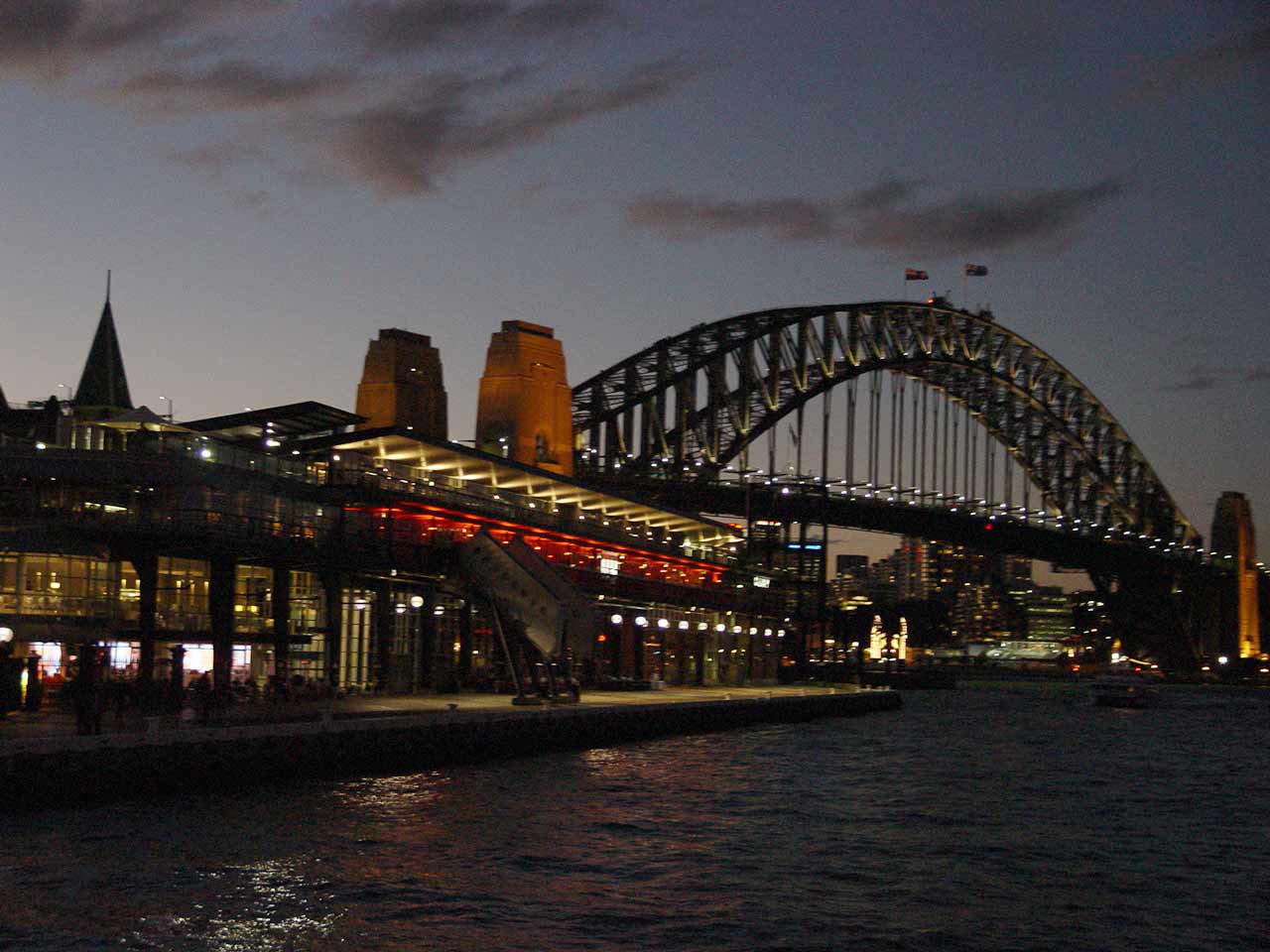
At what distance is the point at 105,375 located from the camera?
3479 inches

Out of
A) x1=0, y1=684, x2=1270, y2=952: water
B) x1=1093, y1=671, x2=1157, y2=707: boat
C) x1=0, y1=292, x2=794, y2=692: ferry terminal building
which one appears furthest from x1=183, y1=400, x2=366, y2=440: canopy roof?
x1=1093, y1=671, x2=1157, y2=707: boat

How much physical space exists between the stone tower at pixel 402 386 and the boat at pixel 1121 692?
38.2 metres

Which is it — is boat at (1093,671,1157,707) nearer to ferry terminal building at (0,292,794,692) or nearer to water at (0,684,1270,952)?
ferry terminal building at (0,292,794,692)

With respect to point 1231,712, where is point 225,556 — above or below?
above

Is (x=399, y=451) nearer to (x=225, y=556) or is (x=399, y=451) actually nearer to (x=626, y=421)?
(x=225, y=556)

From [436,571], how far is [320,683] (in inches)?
261

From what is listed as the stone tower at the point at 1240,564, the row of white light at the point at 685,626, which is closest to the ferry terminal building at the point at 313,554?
the row of white light at the point at 685,626

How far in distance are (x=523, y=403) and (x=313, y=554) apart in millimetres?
37891

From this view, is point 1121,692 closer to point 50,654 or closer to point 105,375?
point 105,375

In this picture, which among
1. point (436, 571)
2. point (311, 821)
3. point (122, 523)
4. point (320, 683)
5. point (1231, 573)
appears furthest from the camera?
point (1231, 573)

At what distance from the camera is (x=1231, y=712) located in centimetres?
8719

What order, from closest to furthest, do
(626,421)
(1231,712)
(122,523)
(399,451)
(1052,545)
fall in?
(122,523) < (399,451) < (1231,712) < (626,421) < (1052,545)

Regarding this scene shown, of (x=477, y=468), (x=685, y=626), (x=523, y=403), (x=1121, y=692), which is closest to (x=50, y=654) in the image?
(x=477, y=468)

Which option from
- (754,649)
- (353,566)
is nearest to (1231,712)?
(754,649)
